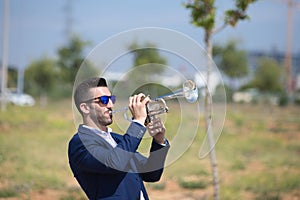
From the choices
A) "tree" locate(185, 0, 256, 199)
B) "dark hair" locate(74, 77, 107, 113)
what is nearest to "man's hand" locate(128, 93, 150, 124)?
"dark hair" locate(74, 77, 107, 113)

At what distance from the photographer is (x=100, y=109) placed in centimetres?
254

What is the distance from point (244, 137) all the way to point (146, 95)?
48.8ft

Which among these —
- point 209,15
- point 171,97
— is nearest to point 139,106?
point 171,97

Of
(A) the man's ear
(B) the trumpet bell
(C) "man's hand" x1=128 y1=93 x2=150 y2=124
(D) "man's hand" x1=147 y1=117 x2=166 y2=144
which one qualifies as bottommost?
(D) "man's hand" x1=147 y1=117 x2=166 y2=144

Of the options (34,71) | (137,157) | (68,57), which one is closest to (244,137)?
(137,157)

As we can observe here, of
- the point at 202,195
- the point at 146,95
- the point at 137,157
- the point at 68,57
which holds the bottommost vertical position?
the point at 68,57

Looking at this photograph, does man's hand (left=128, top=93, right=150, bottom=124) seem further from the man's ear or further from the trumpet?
the man's ear

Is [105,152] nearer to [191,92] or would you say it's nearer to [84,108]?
[84,108]

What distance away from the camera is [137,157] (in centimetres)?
267

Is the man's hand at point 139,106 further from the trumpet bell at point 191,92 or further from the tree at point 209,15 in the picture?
the tree at point 209,15

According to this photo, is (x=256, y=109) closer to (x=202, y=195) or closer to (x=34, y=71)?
(x=34, y=71)

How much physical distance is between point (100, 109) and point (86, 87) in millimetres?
146

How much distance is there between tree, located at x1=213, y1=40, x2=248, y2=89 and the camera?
3622 cm

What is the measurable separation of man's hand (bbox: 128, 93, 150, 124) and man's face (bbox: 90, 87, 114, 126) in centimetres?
16
